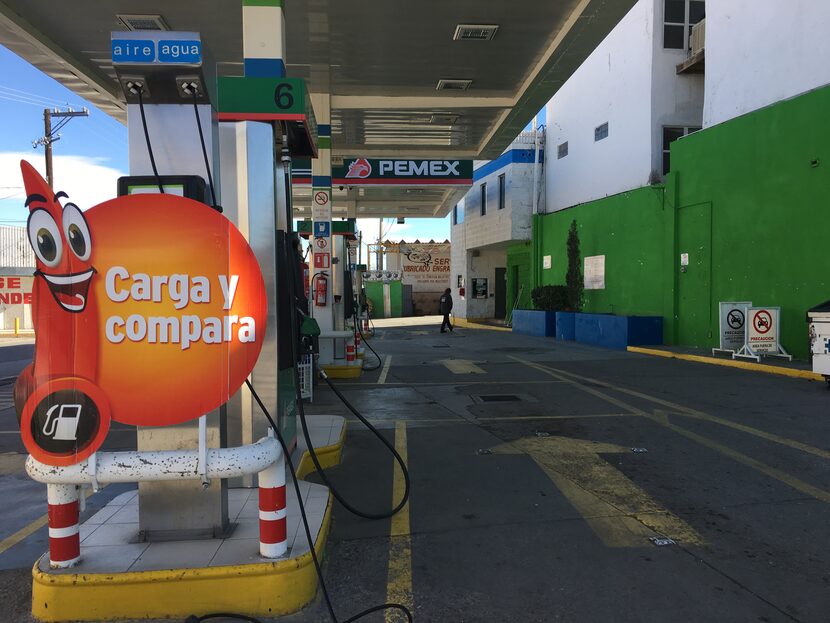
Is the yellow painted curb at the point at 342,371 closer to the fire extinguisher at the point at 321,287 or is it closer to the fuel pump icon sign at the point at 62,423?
the fire extinguisher at the point at 321,287

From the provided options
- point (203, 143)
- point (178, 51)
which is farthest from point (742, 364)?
point (178, 51)

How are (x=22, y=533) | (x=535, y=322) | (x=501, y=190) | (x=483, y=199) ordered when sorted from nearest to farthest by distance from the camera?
(x=22, y=533)
(x=535, y=322)
(x=501, y=190)
(x=483, y=199)

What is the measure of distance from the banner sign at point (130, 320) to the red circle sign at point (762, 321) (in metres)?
12.3

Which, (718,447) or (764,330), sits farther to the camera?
(764,330)

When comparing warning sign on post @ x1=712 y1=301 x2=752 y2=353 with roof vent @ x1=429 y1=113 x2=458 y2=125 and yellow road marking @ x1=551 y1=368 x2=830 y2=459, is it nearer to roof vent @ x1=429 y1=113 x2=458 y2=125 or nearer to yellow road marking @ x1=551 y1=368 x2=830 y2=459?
yellow road marking @ x1=551 y1=368 x2=830 y2=459

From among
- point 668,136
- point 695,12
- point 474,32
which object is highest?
point 695,12

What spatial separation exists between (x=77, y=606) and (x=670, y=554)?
3387mm

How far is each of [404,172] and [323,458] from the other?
1380cm

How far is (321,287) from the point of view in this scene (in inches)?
451

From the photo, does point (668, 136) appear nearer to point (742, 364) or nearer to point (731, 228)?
point (731, 228)

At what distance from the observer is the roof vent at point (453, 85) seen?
41.8ft

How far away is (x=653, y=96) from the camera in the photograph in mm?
17438

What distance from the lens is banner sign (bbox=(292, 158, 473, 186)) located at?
17.9m

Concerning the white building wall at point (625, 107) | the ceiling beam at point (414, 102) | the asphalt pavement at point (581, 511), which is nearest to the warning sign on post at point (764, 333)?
the asphalt pavement at point (581, 511)
